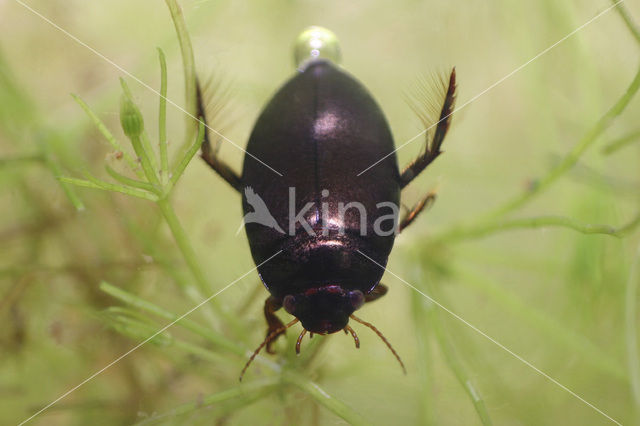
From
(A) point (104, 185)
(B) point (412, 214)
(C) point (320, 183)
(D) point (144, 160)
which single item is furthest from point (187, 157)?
(B) point (412, 214)

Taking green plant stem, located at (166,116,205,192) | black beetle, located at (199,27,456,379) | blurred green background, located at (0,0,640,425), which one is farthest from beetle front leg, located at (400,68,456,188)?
green plant stem, located at (166,116,205,192)

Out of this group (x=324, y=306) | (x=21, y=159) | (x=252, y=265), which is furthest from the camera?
(x=21, y=159)

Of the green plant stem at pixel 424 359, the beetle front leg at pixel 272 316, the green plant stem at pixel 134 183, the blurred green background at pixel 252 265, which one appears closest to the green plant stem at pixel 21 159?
the blurred green background at pixel 252 265

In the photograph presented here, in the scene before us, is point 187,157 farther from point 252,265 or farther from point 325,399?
point 325,399

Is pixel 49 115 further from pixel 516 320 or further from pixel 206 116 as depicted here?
pixel 516 320

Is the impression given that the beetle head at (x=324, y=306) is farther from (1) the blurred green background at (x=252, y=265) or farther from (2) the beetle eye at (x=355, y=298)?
(1) the blurred green background at (x=252, y=265)

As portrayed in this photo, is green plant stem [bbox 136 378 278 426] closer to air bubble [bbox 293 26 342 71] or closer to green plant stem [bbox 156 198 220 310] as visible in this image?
green plant stem [bbox 156 198 220 310]
